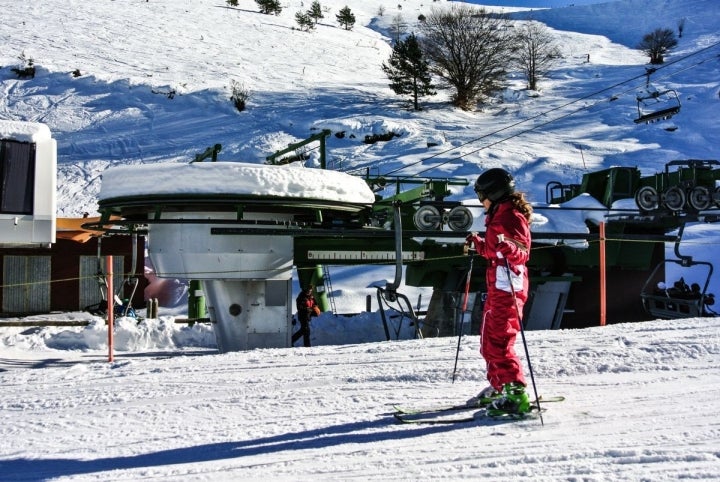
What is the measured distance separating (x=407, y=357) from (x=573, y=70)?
47.2 metres

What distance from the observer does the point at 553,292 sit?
34.3 feet

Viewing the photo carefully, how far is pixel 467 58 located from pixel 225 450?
40.0m

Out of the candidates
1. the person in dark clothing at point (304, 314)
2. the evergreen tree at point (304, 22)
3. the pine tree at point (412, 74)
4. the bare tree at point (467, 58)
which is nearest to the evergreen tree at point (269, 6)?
the evergreen tree at point (304, 22)

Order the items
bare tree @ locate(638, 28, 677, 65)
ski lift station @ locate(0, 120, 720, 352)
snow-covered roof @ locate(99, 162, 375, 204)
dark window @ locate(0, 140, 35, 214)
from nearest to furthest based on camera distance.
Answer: snow-covered roof @ locate(99, 162, 375, 204) < ski lift station @ locate(0, 120, 720, 352) < dark window @ locate(0, 140, 35, 214) < bare tree @ locate(638, 28, 677, 65)

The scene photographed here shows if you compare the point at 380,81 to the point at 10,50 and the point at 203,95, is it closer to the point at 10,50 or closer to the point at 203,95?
the point at 203,95

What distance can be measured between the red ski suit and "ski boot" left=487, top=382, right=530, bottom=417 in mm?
41

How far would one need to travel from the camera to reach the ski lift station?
24.2ft

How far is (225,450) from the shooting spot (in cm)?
342

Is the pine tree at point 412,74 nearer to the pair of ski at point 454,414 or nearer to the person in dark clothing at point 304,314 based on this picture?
the person in dark clothing at point 304,314

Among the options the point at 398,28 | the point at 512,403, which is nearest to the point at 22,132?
the point at 512,403

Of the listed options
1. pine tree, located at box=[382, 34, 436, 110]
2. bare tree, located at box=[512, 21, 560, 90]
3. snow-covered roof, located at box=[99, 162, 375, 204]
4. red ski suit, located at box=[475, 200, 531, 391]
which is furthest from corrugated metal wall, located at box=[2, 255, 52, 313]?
bare tree, located at box=[512, 21, 560, 90]

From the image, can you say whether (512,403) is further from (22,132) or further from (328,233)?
(22,132)

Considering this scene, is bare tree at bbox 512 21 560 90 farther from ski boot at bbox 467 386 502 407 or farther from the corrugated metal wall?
ski boot at bbox 467 386 502 407

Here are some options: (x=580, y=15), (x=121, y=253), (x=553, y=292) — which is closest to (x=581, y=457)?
(x=553, y=292)
